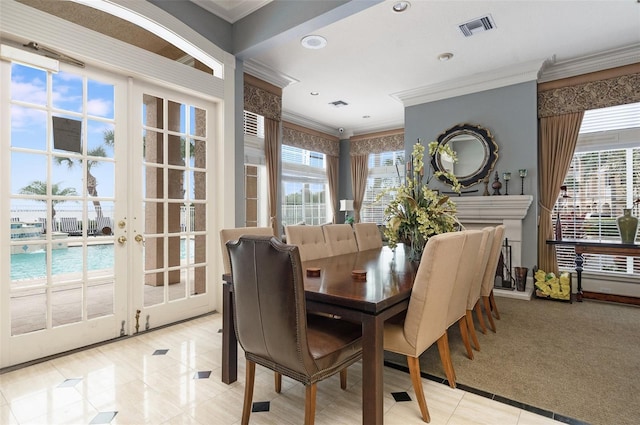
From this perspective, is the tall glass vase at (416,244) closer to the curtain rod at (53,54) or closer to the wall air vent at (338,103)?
the curtain rod at (53,54)

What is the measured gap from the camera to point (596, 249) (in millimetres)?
3992

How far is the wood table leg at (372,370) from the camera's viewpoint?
148 centimetres

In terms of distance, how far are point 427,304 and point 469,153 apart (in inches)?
154

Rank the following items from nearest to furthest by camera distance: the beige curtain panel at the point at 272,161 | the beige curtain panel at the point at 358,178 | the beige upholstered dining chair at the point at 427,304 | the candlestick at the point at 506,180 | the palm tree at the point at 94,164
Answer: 1. the beige upholstered dining chair at the point at 427,304
2. the palm tree at the point at 94,164
3. the candlestick at the point at 506,180
4. the beige curtain panel at the point at 272,161
5. the beige curtain panel at the point at 358,178

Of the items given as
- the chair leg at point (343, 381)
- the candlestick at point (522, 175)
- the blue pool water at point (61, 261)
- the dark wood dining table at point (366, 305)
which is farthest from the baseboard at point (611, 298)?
the blue pool water at point (61, 261)

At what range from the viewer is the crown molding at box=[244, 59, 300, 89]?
428 centimetres

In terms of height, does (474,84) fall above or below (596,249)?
above

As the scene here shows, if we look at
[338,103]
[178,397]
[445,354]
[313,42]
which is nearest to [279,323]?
[178,397]

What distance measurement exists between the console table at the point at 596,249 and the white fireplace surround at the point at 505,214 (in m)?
0.41

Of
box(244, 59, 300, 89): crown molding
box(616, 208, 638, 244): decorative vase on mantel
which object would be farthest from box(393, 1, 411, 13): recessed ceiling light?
box(616, 208, 638, 244): decorative vase on mantel

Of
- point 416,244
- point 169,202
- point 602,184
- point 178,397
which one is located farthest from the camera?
point 602,184

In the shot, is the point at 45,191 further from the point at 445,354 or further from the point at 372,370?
the point at 445,354

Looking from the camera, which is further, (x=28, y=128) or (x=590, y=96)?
(x=590, y=96)

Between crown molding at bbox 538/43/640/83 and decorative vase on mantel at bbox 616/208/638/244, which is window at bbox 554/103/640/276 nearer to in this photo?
decorative vase on mantel at bbox 616/208/638/244
